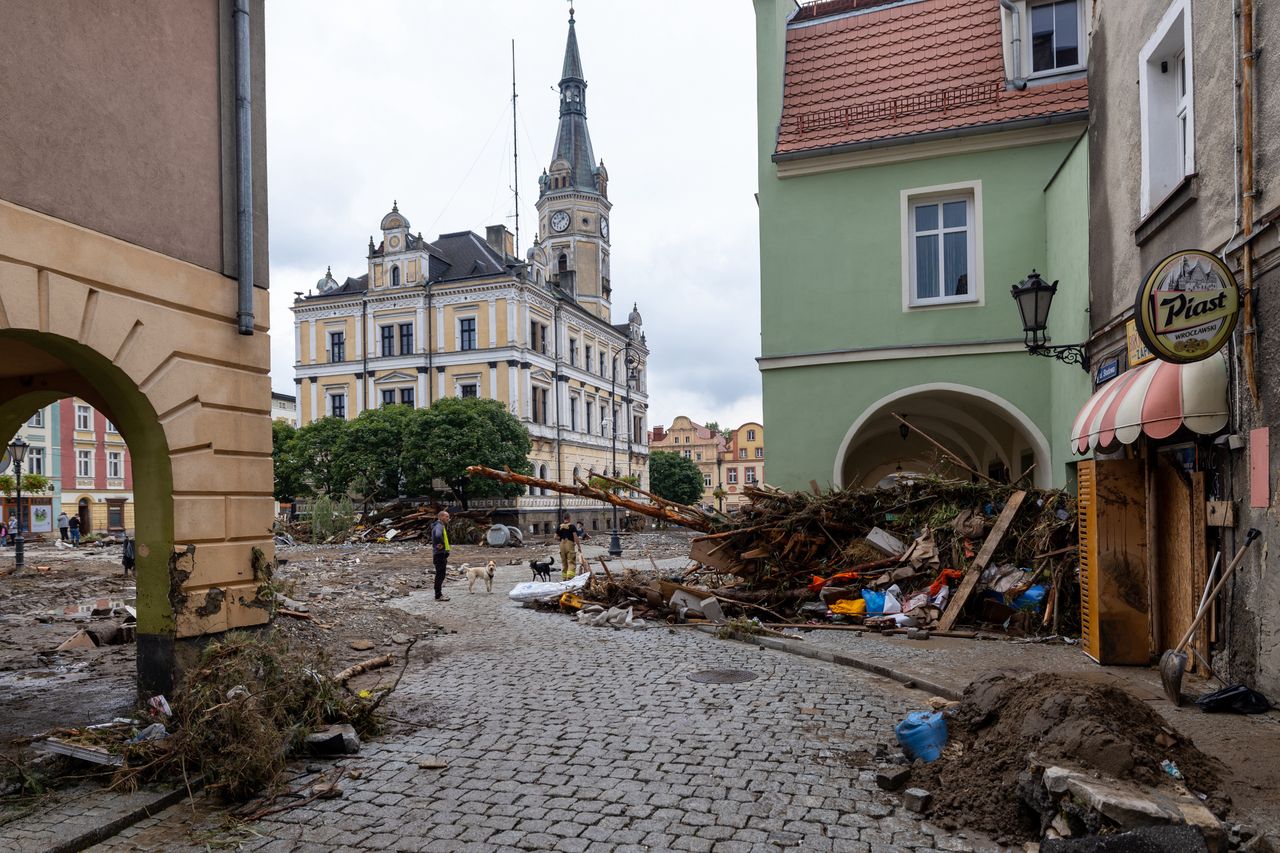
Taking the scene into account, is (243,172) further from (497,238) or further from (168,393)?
(497,238)

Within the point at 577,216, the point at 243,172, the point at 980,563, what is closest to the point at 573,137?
the point at 577,216

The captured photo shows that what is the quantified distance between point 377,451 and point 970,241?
3875 cm

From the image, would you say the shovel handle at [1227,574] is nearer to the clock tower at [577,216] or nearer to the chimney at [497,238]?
the chimney at [497,238]

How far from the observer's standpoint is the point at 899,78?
16172 millimetres

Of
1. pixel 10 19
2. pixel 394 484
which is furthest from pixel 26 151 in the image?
pixel 394 484

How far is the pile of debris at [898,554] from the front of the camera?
12.0 metres

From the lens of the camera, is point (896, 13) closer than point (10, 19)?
No

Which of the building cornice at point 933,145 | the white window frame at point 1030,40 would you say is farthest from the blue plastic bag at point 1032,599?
the white window frame at point 1030,40

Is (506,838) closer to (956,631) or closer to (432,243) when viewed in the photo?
(956,631)

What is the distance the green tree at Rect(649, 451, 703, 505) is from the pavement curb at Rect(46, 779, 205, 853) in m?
85.9

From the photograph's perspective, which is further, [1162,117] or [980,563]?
[980,563]

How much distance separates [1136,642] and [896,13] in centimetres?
1271

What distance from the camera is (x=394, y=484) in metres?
49.2

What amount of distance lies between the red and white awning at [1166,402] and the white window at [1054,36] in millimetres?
8586
